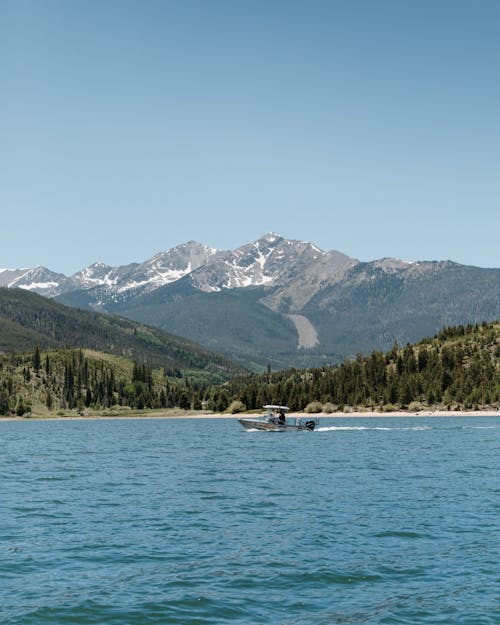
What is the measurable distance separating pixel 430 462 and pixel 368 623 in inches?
2401

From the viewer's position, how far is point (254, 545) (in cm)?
4181

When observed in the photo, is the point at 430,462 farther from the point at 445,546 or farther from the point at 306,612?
the point at 306,612

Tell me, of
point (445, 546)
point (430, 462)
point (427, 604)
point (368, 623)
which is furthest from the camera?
point (430, 462)

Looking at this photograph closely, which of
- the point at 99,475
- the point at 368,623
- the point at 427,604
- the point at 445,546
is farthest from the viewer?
the point at 99,475

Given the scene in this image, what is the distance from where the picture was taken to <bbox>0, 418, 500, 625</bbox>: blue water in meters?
30.6

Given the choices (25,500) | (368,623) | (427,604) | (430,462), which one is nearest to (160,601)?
(368,623)

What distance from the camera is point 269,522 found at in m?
48.8

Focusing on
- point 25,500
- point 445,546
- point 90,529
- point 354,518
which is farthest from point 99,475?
point 445,546

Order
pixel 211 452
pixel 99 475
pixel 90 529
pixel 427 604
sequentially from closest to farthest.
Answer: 1. pixel 427 604
2. pixel 90 529
3. pixel 99 475
4. pixel 211 452

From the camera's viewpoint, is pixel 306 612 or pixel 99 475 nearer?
Answer: pixel 306 612

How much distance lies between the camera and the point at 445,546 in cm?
4084

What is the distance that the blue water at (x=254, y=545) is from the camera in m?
30.6

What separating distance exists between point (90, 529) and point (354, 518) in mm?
17243

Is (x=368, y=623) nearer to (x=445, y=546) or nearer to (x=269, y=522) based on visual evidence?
(x=445, y=546)
